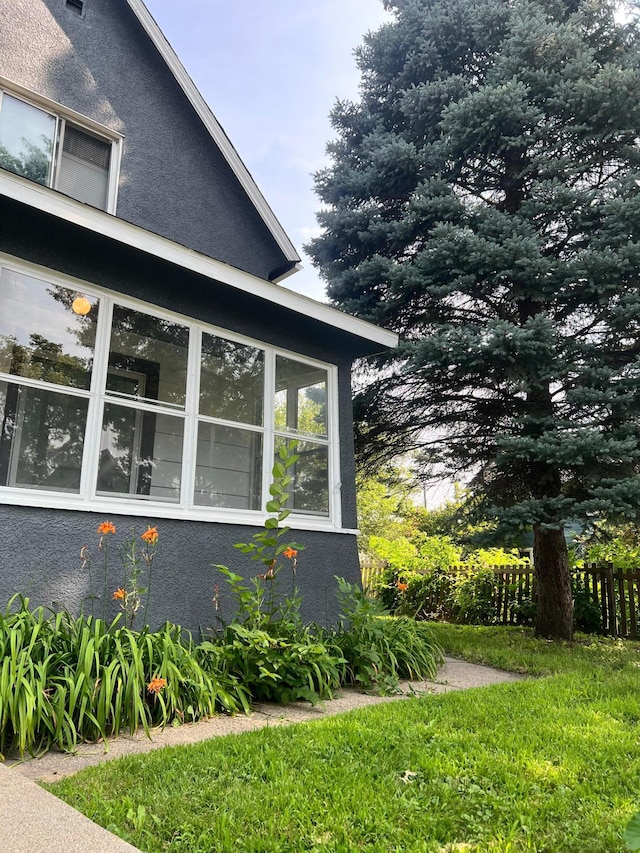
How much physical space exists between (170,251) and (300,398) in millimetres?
2184

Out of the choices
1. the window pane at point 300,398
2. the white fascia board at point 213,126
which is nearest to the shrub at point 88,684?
the window pane at point 300,398

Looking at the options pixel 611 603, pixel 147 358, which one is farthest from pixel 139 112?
pixel 611 603

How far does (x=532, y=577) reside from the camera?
985 cm

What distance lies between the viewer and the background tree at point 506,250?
678 cm

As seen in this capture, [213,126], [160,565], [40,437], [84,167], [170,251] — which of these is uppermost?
[213,126]

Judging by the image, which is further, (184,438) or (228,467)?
(228,467)

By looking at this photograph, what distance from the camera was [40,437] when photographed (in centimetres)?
478

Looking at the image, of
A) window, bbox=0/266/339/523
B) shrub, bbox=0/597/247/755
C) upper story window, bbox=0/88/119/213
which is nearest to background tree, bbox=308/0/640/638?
window, bbox=0/266/339/523

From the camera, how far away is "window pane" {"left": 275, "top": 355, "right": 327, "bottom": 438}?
6.26 m

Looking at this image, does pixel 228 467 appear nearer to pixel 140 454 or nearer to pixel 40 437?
pixel 140 454

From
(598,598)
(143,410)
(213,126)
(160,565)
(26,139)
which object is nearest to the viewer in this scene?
(160,565)

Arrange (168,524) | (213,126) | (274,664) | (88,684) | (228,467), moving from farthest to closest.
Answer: (213,126)
(228,467)
(168,524)
(274,664)
(88,684)

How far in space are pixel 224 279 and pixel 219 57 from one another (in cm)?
717

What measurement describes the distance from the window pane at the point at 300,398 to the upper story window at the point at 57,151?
8.16ft
